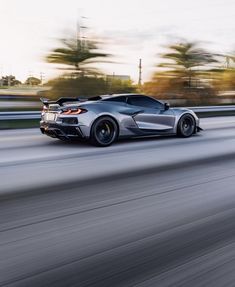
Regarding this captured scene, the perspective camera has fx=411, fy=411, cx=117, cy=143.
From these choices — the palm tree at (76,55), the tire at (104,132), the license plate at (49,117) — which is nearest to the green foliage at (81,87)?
the palm tree at (76,55)

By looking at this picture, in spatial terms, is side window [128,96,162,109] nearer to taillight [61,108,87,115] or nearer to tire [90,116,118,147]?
tire [90,116,118,147]

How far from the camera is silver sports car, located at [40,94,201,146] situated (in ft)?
30.8

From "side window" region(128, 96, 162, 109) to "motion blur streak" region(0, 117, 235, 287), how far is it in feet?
8.68

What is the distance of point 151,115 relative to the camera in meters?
10.5

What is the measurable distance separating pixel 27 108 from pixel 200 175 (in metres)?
20.5

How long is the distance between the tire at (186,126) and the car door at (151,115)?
0.34 m

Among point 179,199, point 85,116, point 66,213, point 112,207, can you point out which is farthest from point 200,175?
point 85,116

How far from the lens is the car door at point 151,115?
10289mm

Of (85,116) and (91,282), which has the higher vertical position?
(85,116)

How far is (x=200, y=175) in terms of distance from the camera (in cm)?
644

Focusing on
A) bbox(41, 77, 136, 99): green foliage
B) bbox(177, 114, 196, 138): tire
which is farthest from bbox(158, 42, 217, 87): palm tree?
bbox(177, 114, 196, 138): tire

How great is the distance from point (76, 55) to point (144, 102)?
1952 cm

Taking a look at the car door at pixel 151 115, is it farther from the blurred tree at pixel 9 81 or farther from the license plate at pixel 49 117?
the blurred tree at pixel 9 81

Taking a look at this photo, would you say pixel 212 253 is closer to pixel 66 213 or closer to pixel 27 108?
pixel 66 213
